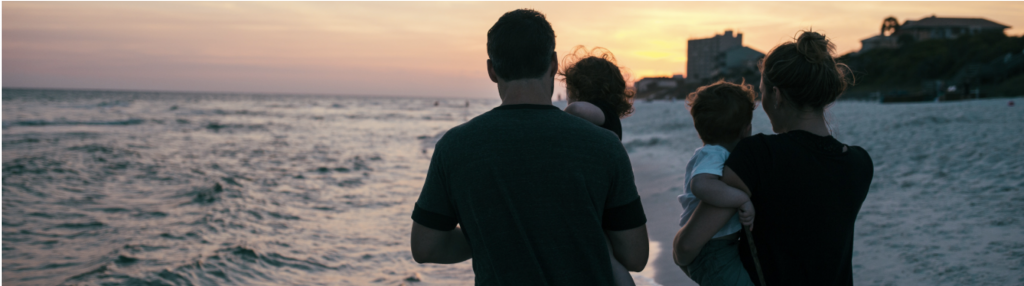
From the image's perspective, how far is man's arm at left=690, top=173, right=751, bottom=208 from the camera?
1.71 m

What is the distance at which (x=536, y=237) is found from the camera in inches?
60.0

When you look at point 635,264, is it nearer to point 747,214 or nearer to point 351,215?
point 747,214

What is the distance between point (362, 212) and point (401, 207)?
75 centimetres

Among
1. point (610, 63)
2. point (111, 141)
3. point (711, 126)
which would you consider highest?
point (610, 63)

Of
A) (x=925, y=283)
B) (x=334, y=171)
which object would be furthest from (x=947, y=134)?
(x=334, y=171)

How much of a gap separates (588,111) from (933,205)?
245 inches

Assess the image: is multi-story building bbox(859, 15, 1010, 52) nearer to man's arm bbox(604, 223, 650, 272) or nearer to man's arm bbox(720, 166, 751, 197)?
man's arm bbox(720, 166, 751, 197)

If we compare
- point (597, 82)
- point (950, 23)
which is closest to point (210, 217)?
point (597, 82)

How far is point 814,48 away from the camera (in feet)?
5.68

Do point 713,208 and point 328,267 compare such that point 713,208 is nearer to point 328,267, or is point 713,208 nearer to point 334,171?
point 328,267

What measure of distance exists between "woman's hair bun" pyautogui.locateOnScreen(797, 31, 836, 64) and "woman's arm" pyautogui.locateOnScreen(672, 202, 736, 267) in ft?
1.79

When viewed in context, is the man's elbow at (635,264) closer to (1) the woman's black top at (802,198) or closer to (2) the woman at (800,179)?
(2) the woman at (800,179)

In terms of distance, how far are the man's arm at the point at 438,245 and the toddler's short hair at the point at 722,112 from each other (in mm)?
1008

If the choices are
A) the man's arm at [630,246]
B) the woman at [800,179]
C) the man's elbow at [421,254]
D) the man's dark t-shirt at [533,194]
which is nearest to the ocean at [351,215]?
the woman at [800,179]
